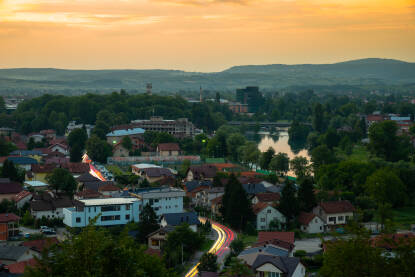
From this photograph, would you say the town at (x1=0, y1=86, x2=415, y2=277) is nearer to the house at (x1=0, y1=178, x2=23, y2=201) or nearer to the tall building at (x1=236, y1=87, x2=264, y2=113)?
the house at (x1=0, y1=178, x2=23, y2=201)

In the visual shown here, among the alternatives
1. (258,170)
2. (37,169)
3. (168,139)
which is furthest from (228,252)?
(168,139)

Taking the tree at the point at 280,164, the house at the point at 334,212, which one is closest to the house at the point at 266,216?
the house at the point at 334,212

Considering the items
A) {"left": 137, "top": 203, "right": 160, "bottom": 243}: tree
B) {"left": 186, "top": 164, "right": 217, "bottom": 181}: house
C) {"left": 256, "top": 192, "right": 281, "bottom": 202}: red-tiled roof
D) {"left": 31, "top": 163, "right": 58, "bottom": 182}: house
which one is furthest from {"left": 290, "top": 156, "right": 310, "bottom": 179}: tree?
{"left": 137, "top": 203, "right": 160, "bottom": 243}: tree

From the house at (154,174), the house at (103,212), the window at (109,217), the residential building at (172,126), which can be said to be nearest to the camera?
the house at (103,212)

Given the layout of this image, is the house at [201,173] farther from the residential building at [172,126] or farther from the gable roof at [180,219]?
the residential building at [172,126]

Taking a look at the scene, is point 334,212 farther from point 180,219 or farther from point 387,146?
point 387,146

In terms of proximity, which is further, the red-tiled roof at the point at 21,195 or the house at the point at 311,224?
the red-tiled roof at the point at 21,195

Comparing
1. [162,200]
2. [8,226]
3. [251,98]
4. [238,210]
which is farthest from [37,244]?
[251,98]
